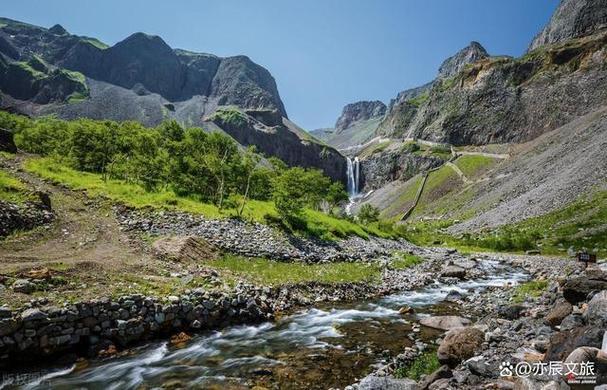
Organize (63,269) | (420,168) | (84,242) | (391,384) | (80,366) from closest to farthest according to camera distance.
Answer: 1. (391,384)
2. (80,366)
3. (63,269)
4. (84,242)
5. (420,168)

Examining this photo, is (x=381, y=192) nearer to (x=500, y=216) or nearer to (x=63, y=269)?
(x=500, y=216)

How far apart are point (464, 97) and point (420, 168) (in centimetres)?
4767

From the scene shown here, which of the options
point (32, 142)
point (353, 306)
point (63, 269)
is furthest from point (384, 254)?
point (32, 142)

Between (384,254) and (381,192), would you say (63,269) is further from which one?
(381,192)

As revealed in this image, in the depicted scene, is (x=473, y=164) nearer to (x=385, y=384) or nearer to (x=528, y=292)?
(x=528, y=292)

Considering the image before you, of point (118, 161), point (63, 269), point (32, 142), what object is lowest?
point (63, 269)

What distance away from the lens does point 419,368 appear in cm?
1392

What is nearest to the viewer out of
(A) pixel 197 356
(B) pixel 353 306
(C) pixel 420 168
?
(A) pixel 197 356

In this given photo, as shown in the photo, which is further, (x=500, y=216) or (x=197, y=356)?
(x=500, y=216)

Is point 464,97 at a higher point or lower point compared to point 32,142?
higher

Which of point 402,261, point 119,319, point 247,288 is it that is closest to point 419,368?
point 247,288

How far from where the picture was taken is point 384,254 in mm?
44812

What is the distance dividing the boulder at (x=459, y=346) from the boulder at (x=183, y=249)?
1825 cm

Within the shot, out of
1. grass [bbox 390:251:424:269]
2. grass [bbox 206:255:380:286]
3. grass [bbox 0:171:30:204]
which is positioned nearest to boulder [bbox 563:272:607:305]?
grass [bbox 206:255:380:286]
